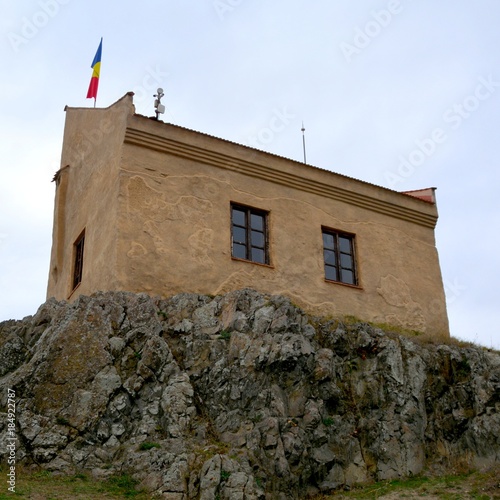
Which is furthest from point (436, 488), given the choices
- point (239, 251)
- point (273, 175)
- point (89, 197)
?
point (89, 197)

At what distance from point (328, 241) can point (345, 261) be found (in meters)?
0.68

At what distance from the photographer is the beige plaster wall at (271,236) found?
55.8 ft

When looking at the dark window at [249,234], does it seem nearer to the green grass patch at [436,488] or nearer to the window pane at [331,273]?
the window pane at [331,273]

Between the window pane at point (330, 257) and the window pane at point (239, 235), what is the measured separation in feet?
7.38

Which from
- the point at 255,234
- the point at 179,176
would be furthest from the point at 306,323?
the point at 179,176

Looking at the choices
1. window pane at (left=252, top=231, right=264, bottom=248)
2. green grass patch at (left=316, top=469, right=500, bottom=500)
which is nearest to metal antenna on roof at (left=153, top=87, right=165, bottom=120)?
window pane at (left=252, top=231, right=264, bottom=248)

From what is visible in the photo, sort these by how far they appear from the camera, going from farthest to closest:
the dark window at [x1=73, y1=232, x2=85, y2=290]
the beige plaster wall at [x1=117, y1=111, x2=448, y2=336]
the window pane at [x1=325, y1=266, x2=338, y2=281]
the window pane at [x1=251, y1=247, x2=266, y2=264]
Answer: the window pane at [x1=325, y1=266, x2=338, y2=281], the dark window at [x1=73, y1=232, x2=85, y2=290], the window pane at [x1=251, y1=247, x2=266, y2=264], the beige plaster wall at [x1=117, y1=111, x2=448, y2=336]

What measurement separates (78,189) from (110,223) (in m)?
3.21

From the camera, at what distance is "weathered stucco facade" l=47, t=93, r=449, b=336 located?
1706cm

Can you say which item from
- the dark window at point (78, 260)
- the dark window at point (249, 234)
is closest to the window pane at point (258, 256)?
the dark window at point (249, 234)

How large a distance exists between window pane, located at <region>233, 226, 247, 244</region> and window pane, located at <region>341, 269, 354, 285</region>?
9.34 ft

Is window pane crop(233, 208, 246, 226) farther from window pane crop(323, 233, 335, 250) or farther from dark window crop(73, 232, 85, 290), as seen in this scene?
dark window crop(73, 232, 85, 290)

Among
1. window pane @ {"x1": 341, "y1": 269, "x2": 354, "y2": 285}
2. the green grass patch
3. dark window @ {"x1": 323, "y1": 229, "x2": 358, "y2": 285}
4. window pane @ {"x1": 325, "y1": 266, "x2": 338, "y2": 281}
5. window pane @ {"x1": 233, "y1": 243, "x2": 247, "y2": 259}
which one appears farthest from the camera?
window pane @ {"x1": 341, "y1": 269, "x2": 354, "y2": 285}

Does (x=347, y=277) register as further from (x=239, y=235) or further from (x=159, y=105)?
(x=159, y=105)
